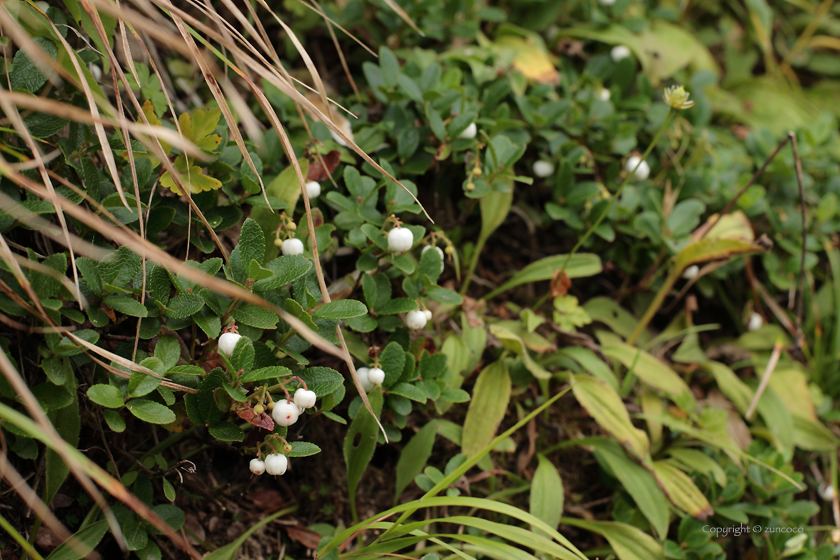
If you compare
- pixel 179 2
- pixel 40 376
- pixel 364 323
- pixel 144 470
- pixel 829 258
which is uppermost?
pixel 179 2

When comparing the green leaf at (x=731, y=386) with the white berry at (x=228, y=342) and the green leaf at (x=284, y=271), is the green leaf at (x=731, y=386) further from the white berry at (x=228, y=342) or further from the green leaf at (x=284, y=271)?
the white berry at (x=228, y=342)

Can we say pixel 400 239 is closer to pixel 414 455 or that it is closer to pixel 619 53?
pixel 414 455

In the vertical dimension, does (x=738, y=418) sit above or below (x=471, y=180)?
below

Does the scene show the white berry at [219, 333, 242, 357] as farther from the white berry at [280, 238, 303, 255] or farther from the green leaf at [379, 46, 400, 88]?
the green leaf at [379, 46, 400, 88]

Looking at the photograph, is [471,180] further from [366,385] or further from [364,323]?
[366,385]

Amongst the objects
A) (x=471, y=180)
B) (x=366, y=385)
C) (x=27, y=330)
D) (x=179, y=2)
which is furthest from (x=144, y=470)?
(x=179, y=2)

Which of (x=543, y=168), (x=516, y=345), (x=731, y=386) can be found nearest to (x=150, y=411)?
(x=516, y=345)

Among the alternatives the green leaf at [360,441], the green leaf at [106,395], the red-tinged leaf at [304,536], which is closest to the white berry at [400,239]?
the green leaf at [360,441]

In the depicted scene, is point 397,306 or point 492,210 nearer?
point 397,306
